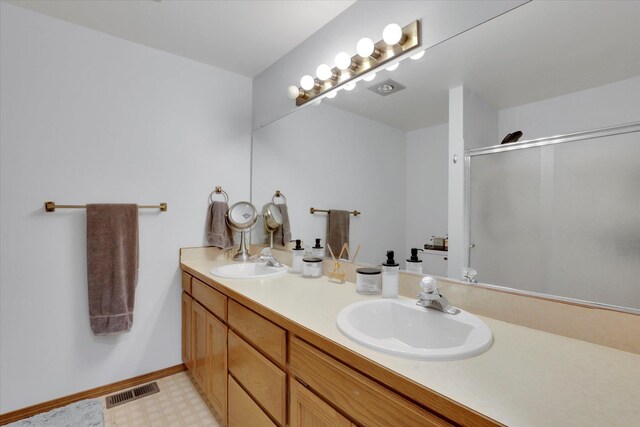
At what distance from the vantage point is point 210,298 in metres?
1.65

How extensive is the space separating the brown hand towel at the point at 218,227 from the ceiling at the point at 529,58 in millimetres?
1455

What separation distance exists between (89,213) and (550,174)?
2.23 metres

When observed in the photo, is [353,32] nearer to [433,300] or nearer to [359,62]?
[359,62]

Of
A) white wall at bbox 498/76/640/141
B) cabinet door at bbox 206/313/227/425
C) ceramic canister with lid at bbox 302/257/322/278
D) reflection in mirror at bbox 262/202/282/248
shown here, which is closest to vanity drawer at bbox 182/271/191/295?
cabinet door at bbox 206/313/227/425

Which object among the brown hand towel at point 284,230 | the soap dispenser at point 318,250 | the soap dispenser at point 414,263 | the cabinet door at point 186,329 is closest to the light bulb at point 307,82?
the brown hand towel at point 284,230

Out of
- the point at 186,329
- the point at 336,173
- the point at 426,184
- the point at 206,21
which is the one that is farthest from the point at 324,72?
the point at 186,329

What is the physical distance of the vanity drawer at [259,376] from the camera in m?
1.06

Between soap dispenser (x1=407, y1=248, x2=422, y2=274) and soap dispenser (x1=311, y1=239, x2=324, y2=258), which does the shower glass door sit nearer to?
soap dispenser (x1=407, y1=248, x2=422, y2=274)

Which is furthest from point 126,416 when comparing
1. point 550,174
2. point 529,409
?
point 550,174

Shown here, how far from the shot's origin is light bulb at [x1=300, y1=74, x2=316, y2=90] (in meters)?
1.82

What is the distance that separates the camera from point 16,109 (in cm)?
162

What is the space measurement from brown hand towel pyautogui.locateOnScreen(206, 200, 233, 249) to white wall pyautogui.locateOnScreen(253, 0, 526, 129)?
0.72m

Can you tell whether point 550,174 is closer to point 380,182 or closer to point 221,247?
point 380,182

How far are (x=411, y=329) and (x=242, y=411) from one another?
2.75ft
